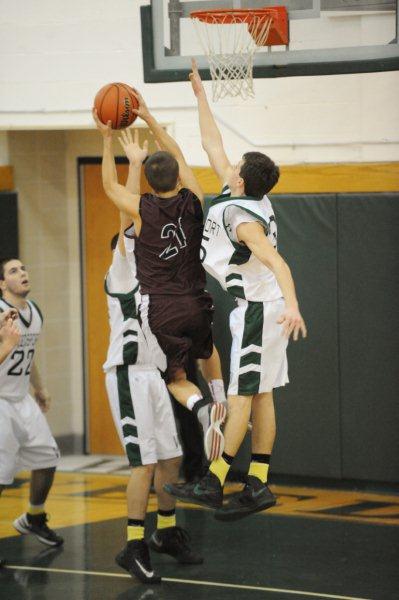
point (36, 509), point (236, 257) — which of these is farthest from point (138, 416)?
point (236, 257)

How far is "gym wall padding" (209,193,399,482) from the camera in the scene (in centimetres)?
991

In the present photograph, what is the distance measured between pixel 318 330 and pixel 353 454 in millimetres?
1022

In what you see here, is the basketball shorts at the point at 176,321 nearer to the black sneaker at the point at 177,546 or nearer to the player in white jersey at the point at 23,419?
the black sneaker at the point at 177,546

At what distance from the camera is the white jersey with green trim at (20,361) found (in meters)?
8.70

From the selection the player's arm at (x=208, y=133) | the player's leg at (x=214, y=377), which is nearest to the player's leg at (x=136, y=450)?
the player's leg at (x=214, y=377)

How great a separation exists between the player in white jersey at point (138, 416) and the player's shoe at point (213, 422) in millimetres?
1059

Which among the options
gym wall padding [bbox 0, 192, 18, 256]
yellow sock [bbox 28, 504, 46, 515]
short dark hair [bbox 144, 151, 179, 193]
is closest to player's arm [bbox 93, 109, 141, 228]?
short dark hair [bbox 144, 151, 179, 193]

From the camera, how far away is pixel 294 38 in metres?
8.57

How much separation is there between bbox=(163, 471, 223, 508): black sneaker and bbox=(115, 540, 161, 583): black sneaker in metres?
0.90

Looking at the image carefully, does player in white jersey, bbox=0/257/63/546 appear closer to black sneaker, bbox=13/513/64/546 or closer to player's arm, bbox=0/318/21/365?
black sneaker, bbox=13/513/64/546

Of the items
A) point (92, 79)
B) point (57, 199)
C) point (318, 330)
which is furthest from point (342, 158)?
point (57, 199)

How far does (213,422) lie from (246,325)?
578 mm

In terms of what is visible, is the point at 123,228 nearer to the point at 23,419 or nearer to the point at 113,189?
the point at 113,189

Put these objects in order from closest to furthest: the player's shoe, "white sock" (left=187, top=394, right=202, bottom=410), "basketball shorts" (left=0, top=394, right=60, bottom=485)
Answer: the player's shoe
"white sock" (left=187, top=394, right=202, bottom=410)
"basketball shorts" (left=0, top=394, right=60, bottom=485)
